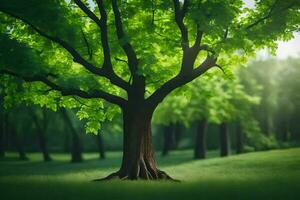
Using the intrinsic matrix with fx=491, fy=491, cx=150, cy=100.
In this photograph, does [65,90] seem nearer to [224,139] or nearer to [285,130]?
[224,139]

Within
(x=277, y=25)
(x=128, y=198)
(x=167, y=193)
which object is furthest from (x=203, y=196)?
(x=277, y=25)

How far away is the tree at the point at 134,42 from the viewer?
21328 millimetres

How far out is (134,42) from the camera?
78.6 ft

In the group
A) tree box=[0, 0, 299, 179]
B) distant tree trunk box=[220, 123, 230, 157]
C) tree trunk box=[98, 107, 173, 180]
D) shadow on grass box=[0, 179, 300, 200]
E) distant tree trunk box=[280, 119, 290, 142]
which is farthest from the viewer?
distant tree trunk box=[280, 119, 290, 142]

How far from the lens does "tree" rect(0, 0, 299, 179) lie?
21.3m

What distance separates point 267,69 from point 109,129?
29.2m

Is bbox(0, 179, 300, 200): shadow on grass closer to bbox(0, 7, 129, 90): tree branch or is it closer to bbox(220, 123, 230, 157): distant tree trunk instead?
bbox(0, 7, 129, 90): tree branch

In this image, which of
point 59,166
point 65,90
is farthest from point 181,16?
point 59,166

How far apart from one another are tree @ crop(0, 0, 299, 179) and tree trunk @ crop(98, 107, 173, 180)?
5 cm

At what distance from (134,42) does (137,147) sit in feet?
16.9

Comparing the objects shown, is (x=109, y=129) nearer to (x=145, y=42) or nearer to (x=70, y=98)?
(x=70, y=98)

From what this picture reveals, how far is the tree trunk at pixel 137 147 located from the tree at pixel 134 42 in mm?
49

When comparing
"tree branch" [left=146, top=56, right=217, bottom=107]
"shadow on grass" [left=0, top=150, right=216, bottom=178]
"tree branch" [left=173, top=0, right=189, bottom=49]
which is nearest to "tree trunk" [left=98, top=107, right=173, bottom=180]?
"tree branch" [left=146, top=56, right=217, bottom=107]

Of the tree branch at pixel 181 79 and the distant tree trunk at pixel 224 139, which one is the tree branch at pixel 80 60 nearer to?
the tree branch at pixel 181 79
